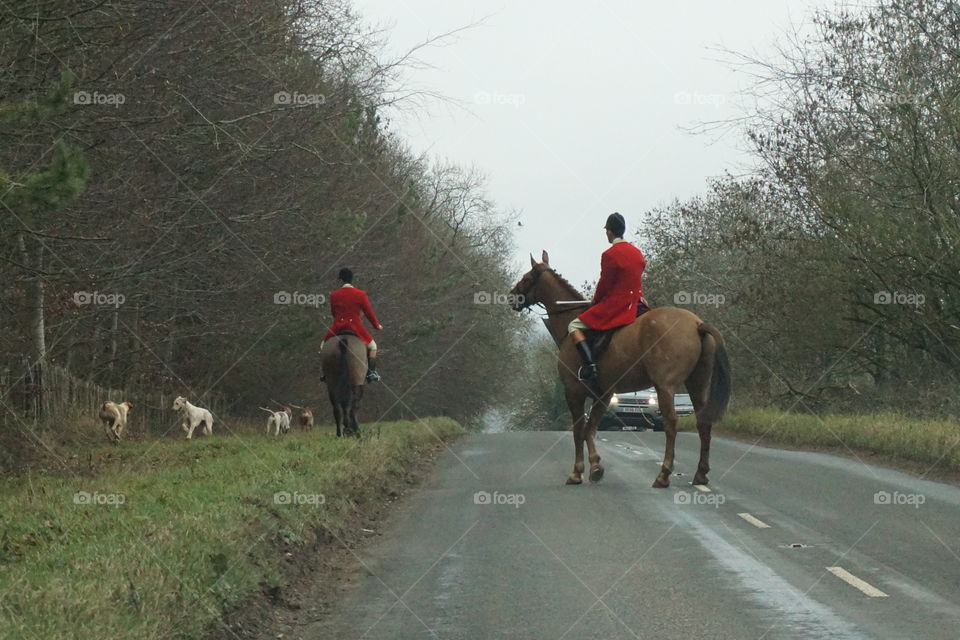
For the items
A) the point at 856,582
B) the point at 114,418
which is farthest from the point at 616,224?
the point at 114,418

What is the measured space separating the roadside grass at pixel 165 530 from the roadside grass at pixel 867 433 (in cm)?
766

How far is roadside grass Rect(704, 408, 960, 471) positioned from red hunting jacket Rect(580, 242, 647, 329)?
211 inches

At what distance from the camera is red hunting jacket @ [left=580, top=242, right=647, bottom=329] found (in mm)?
16000

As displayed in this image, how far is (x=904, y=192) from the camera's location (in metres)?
24.8

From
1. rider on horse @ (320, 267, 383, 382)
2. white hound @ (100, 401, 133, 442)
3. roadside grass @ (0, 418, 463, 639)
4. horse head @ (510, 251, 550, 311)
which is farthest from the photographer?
white hound @ (100, 401, 133, 442)

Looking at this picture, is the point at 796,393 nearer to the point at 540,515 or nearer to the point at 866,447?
the point at 866,447

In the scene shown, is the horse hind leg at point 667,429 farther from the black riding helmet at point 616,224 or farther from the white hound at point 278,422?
the white hound at point 278,422

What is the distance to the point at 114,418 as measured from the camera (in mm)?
22016

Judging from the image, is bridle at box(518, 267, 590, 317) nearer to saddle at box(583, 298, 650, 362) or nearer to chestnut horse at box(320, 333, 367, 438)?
saddle at box(583, 298, 650, 362)

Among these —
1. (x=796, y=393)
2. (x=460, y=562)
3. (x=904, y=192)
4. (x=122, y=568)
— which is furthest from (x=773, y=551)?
(x=796, y=393)

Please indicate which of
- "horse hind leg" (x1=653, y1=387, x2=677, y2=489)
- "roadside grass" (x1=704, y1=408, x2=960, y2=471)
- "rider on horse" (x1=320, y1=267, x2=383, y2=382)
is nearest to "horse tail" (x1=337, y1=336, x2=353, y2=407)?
"rider on horse" (x1=320, y1=267, x2=383, y2=382)

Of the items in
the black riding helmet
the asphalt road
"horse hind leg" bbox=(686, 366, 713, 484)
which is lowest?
the asphalt road

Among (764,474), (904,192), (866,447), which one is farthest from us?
(904,192)

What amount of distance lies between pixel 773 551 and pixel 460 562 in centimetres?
251
